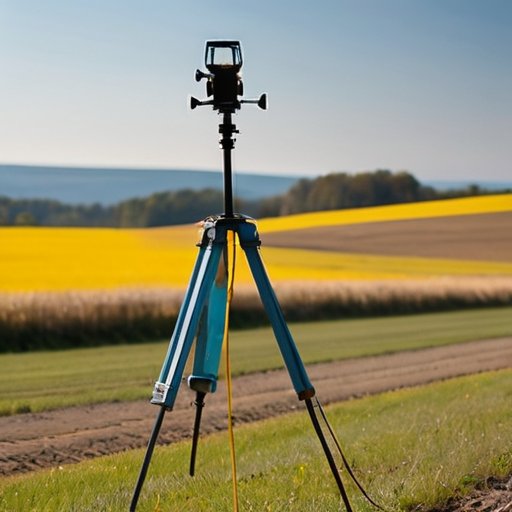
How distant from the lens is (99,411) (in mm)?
11914

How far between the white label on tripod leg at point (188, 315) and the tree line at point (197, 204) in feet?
98.1

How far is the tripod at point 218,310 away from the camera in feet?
19.1

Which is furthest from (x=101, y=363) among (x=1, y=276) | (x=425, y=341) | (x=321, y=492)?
(x=1, y=276)

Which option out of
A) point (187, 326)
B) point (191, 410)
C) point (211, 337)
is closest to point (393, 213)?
point (191, 410)

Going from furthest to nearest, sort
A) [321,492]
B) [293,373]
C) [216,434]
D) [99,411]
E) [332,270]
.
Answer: [332,270]
[99,411]
[216,434]
[321,492]
[293,373]

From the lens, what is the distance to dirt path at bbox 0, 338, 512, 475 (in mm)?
9648

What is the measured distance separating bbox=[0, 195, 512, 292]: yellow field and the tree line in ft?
2.12

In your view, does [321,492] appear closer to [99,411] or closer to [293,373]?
[293,373]

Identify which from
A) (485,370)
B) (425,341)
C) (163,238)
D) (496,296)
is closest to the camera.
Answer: (485,370)

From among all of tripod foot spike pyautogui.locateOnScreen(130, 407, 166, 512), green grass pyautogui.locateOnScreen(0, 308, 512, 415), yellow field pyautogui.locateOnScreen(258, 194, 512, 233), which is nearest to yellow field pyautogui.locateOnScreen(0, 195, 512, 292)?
yellow field pyautogui.locateOnScreen(258, 194, 512, 233)

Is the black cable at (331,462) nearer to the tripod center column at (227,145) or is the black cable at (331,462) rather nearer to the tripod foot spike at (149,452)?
the tripod foot spike at (149,452)

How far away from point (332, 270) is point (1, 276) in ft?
40.2

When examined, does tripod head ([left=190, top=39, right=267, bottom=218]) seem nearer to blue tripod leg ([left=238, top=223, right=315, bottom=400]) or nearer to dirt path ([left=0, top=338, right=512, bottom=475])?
blue tripod leg ([left=238, top=223, right=315, bottom=400])

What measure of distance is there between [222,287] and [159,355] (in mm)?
12336
